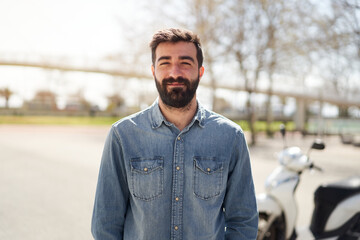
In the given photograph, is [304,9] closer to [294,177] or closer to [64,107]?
[294,177]

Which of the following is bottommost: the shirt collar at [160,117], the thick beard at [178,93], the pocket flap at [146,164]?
the pocket flap at [146,164]

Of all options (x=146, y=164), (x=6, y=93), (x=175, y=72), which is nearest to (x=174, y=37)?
(x=175, y=72)

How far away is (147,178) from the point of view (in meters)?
1.54

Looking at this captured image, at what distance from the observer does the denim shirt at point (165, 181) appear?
1.55m

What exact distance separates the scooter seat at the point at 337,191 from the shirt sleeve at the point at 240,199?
1606 mm

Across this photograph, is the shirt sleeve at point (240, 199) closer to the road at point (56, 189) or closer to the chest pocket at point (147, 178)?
the chest pocket at point (147, 178)

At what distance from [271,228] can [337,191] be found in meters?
0.68

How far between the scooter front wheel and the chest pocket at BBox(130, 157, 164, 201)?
5.84 feet

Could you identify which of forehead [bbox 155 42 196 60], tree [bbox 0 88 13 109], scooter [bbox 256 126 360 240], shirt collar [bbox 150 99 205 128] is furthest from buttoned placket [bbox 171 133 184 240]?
tree [bbox 0 88 13 109]

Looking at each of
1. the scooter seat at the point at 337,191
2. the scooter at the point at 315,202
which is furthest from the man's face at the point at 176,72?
the scooter seat at the point at 337,191

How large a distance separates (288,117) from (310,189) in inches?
1501

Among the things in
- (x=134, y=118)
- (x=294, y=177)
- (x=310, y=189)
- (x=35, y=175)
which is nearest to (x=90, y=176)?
(x=35, y=175)

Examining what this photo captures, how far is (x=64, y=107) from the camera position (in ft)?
129

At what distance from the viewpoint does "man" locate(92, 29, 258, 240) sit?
61.1 inches
